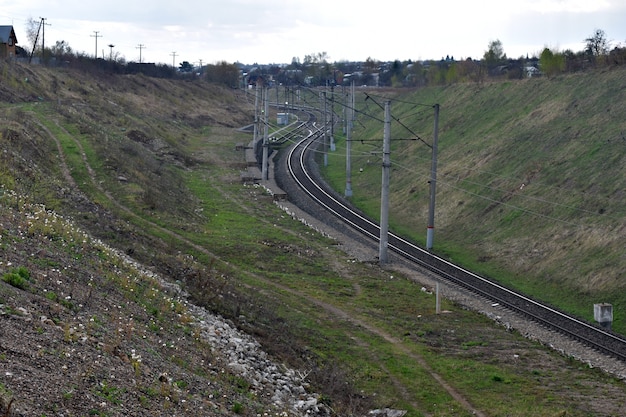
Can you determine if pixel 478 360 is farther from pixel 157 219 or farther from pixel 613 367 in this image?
pixel 157 219

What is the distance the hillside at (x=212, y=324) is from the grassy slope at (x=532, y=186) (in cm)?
635

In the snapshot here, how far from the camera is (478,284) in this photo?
30.7 metres

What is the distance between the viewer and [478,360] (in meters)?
20.8

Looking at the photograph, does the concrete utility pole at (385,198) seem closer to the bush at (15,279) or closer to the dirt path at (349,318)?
the dirt path at (349,318)

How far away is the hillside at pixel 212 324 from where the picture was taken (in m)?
12.6

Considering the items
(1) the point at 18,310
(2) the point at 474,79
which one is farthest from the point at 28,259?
(2) the point at 474,79

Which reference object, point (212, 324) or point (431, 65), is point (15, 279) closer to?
point (212, 324)

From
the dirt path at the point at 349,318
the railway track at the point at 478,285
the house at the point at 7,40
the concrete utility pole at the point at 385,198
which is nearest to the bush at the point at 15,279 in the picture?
the dirt path at the point at 349,318

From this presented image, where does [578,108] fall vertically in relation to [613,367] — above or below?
above

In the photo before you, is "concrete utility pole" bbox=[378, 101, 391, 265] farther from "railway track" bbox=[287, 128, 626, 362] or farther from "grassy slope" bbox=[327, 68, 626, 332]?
"grassy slope" bbox=[327, 68, 626, 332]

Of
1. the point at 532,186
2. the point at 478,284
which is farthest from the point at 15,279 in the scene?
the point at 532,186

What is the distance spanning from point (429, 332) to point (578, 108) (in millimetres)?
32542

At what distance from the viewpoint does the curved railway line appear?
23.4 meters

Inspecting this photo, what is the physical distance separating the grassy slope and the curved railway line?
159 centimetres
